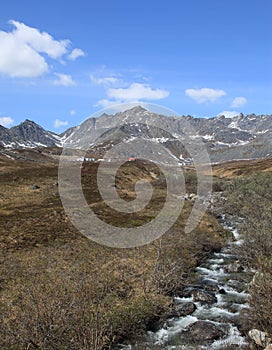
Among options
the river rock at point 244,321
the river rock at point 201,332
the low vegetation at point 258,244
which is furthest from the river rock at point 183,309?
the low vegetation at point 258,244

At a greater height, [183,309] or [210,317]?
[183,309]

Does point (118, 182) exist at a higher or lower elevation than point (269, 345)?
higher

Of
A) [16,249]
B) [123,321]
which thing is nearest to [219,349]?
[123,321]

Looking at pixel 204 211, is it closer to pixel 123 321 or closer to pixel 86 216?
pixel 86 216

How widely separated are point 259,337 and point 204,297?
7833 mm

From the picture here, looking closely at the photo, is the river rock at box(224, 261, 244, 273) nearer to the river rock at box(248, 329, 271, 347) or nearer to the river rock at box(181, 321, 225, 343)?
the river rock at box(181, 321, 225, 343)

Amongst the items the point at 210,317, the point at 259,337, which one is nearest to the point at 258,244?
the point at 210,317

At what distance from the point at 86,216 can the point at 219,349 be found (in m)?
30.0

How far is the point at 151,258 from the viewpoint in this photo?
30.9 meters

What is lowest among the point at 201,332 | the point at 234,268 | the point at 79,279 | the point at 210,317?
the point at 210,317

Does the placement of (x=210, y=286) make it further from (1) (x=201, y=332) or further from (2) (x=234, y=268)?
(1) (x=201, y=332)

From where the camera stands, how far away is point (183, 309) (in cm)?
2275

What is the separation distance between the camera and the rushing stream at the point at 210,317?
61.1 ft

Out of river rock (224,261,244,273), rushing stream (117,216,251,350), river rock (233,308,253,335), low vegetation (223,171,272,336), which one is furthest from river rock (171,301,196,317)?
river rock (224,261,244,273)
